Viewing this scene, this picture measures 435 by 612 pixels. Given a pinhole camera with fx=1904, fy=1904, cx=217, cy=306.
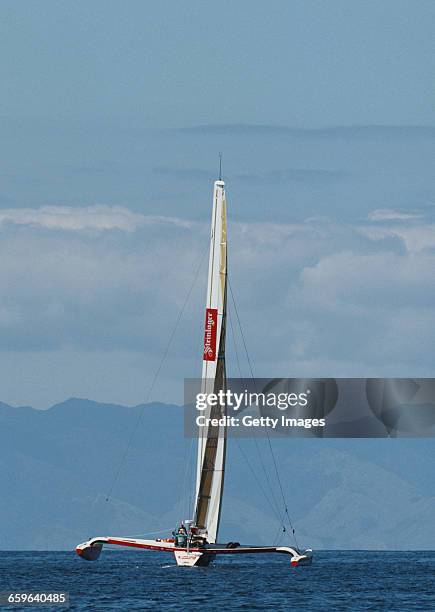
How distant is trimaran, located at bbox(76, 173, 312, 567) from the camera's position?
139 metres

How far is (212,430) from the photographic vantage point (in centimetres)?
14100

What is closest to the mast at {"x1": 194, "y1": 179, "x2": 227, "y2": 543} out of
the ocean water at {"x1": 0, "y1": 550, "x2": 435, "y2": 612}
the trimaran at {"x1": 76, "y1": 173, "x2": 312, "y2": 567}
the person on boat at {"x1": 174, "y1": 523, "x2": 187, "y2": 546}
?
the trimaran at {"x1": 76, "y1": 173, "x2": 312, "y2": 567}

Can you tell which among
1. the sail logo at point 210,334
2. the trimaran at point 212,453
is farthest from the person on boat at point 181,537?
the sail logo at point 210,334

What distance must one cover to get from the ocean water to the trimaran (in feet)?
7.18

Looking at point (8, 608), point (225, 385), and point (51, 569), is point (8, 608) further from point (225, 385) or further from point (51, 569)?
point (51, 569)

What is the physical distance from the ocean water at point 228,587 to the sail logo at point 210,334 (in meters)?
16.2

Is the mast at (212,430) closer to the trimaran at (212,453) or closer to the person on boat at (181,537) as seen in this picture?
the trimaran at (212,453)

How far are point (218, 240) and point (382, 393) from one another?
17182 mm

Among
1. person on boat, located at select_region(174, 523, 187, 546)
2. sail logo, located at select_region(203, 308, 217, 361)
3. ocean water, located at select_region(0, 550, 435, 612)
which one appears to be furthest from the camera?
sail logo, located at select_region(203, 308, 217, 361)

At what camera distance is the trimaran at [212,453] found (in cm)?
13888

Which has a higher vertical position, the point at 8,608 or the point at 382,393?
the point at 382,393

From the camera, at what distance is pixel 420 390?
457 feet

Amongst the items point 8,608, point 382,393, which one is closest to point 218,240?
point 382,393

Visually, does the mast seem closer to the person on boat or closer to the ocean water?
the person on boat
